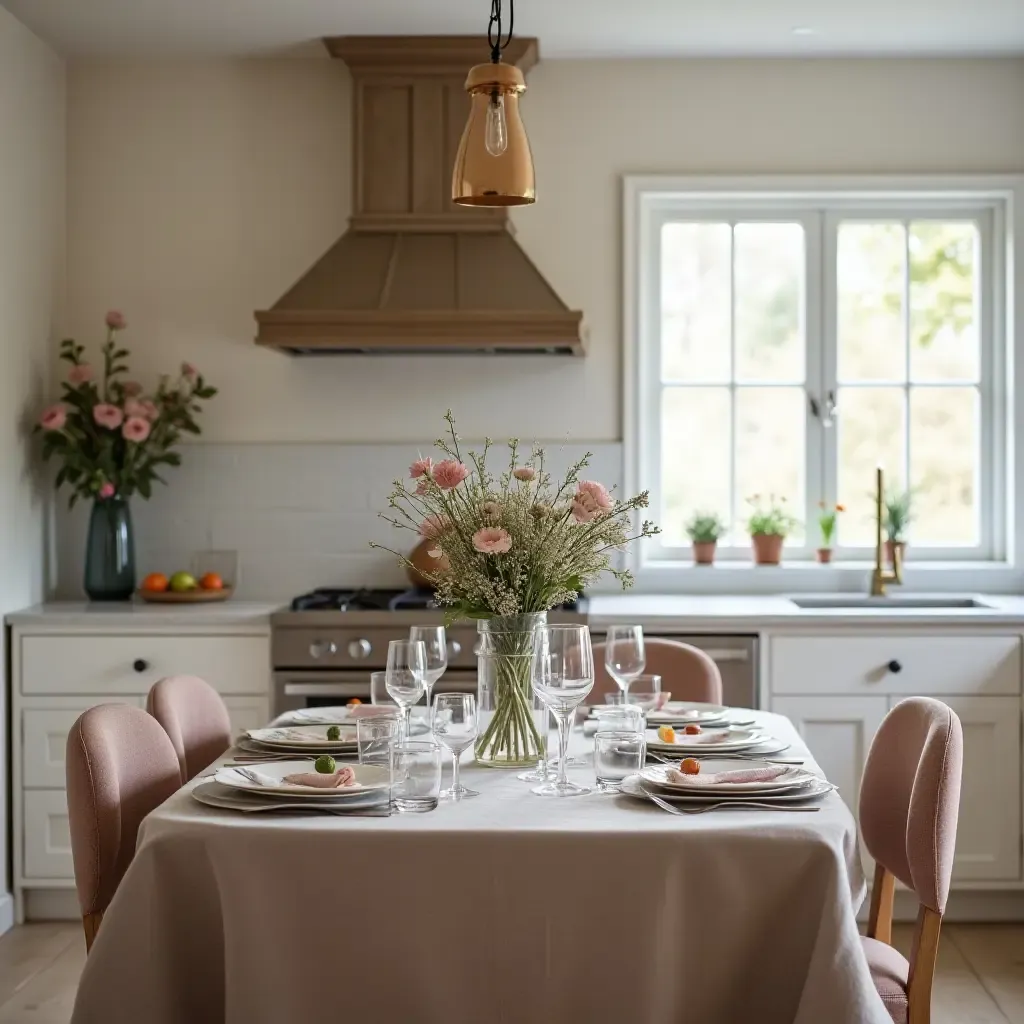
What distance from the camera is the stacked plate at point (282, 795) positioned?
192 centimetres

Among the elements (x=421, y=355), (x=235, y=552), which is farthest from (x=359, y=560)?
(x=421, y=355)

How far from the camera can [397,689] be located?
87.6 inches

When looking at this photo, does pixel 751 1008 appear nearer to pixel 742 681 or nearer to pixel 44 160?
pixel 742 681

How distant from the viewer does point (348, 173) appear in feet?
14.1

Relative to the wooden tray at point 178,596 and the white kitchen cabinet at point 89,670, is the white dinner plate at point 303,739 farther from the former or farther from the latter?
the wooden tray at point 178,596

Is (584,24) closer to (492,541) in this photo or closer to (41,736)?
(492,541)

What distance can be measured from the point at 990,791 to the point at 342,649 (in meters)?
1.82

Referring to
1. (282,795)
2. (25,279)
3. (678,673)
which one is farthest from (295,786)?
(25,279)

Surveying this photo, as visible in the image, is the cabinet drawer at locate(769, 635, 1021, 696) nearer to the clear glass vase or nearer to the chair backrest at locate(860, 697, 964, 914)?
the chair backrest at locate(860, 697, 964, 914)

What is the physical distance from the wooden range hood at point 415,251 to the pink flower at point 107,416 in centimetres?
53

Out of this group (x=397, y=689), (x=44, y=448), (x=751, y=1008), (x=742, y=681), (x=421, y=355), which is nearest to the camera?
(x=751, y=1008)

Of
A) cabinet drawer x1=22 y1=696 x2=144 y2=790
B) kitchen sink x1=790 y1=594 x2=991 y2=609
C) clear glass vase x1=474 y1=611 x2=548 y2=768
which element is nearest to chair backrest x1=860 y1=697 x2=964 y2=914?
clear glass vase x1=474 y1=611 x2=548 y2=768

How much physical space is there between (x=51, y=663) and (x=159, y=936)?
2.12 m

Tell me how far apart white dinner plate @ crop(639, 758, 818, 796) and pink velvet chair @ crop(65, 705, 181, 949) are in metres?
0.85
